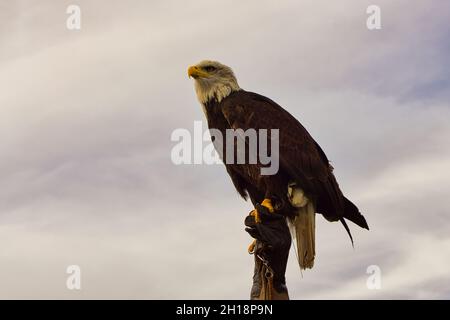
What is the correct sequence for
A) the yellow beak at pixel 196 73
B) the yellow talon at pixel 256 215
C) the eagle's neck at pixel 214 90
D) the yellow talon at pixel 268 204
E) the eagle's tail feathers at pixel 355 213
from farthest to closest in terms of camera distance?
the yellow beak at pixel 196 73 < the eagle's neck at pixel 214 90 < the eagle's tail feathers at pixel 355 213 < the yellow talon at pixel 268 204 < the yellow talon at pixel 256 215

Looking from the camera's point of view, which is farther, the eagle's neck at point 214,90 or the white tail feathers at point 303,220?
the eagle's neck at point 214,90

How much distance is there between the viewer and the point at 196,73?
27.8ft

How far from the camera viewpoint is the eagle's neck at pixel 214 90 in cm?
828

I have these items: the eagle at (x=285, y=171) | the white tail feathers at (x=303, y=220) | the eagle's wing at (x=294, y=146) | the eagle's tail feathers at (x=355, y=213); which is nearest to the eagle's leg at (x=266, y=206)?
the eagle at (x=285, y=171)

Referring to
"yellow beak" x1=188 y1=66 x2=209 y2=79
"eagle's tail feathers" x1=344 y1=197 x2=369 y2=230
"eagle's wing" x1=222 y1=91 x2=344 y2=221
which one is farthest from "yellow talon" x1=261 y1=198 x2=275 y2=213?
"yellow beak" x1=188 y1=66 x2=209 y2=79

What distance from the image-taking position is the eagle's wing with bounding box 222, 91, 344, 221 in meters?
7.40

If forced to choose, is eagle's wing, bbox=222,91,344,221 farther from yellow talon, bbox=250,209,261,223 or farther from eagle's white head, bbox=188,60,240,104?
yellow talon, bbox=250,209,261,223

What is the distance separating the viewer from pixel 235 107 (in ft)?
25.6

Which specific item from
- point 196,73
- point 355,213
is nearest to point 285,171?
point 355,213

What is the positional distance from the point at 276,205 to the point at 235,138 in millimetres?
1012

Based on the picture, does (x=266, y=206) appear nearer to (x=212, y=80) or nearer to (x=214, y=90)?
(x=214, y=90)

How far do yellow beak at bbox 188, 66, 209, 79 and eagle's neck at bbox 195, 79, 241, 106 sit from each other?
107 mm

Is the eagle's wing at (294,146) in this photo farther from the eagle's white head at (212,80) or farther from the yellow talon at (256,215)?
the yellow talon at (256,215)

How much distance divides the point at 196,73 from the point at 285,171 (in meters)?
2.08
